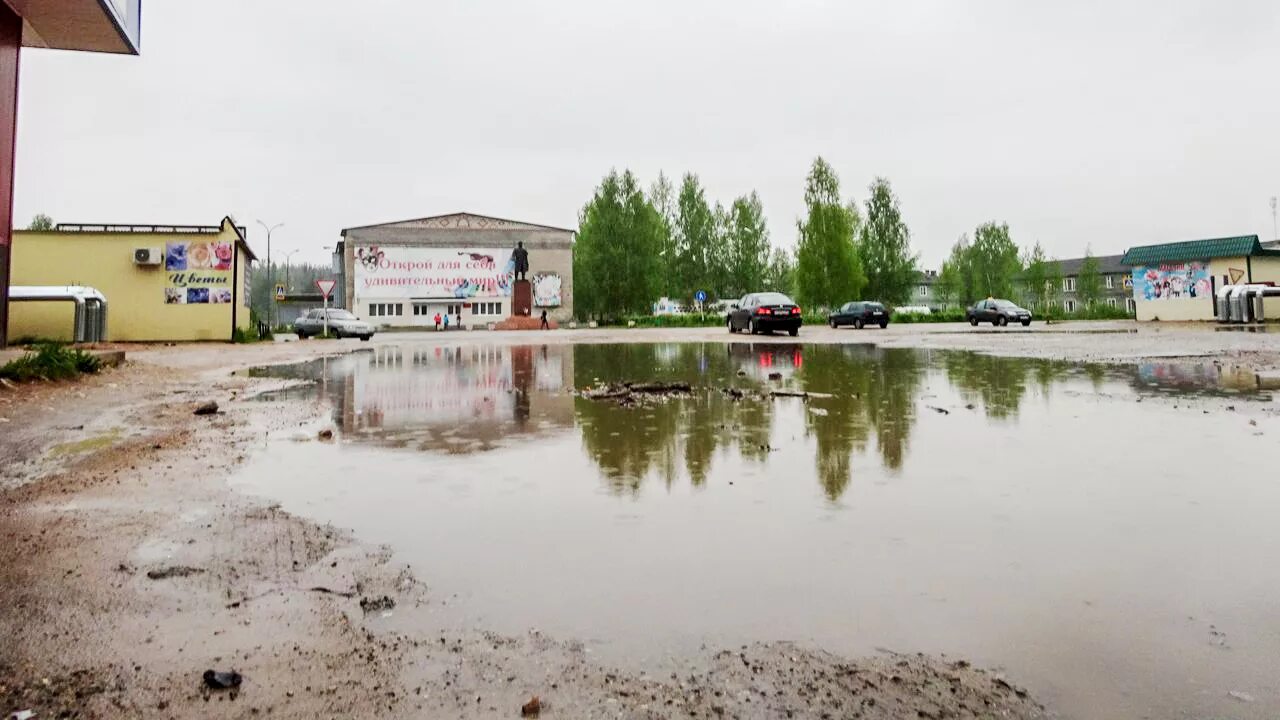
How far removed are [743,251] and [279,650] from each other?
257 ft

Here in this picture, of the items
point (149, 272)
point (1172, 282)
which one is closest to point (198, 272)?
point (149, 272)

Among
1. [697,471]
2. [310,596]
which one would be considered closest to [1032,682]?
[310,596]

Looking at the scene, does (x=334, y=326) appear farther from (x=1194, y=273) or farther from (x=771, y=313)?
(x=1194, y=273)

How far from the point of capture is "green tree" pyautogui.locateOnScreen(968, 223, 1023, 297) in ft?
284

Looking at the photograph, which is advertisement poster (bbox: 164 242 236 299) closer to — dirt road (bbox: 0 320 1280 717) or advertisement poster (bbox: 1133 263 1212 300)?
dirt road (bbox: 0 320 1280 717)

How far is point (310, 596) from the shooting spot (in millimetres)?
3072

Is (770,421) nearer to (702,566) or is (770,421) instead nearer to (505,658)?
(702,566)

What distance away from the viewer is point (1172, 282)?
42.3 metres

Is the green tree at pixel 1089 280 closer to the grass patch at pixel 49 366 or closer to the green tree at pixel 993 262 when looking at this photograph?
the green tree at pixel 993 262

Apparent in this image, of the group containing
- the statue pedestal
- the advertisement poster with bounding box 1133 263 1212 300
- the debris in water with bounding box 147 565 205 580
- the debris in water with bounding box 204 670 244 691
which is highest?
the statue pedestal

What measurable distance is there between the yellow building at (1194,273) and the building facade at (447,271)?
158 ft

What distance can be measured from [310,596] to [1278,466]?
5943mm

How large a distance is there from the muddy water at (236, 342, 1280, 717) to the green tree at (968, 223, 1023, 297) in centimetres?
8574

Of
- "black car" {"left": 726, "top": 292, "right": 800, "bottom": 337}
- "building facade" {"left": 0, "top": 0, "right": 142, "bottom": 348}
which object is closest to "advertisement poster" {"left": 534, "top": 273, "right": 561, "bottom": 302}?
"black car" {"left": 726, "top": 292, "right": 800, "bottom": 337}
